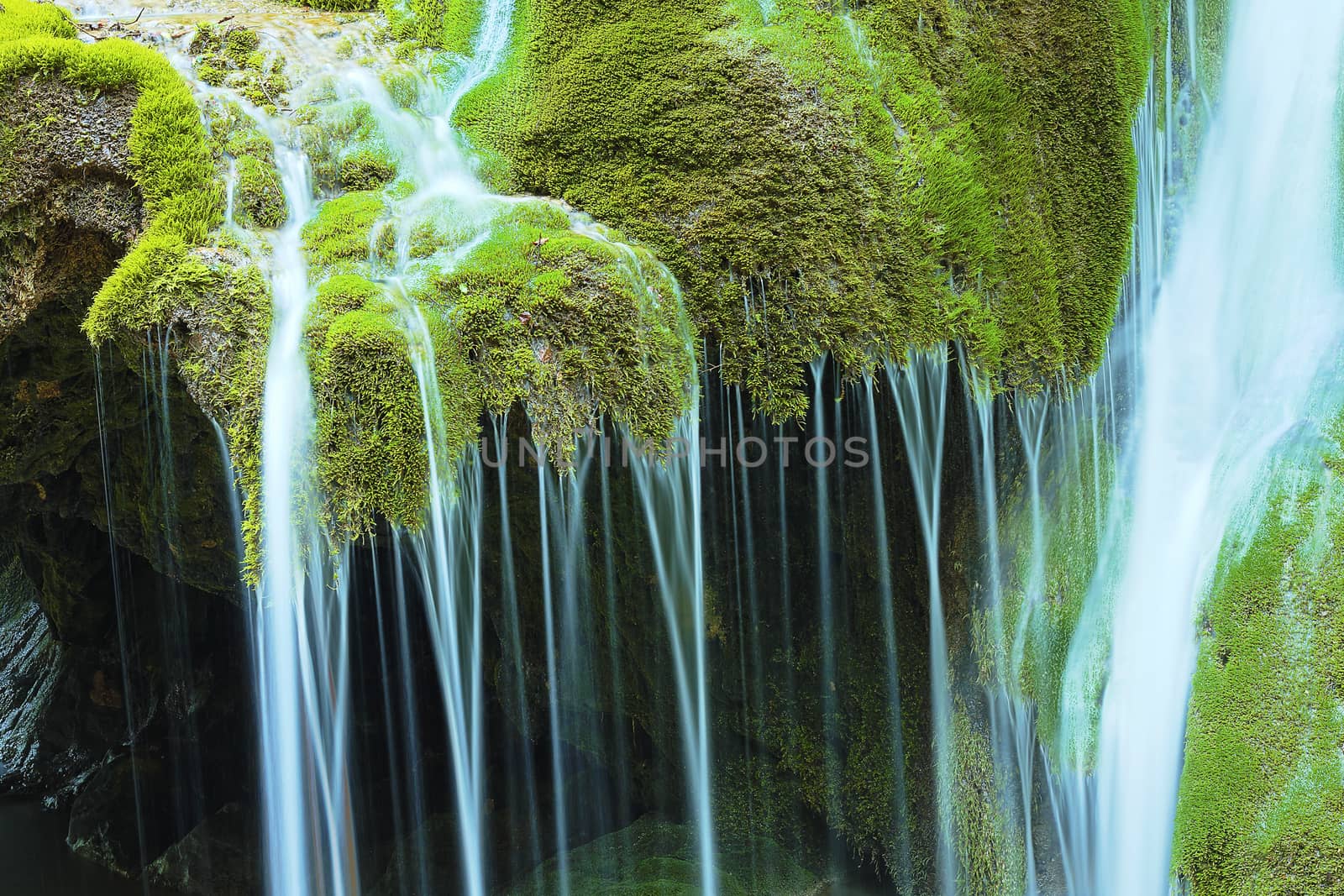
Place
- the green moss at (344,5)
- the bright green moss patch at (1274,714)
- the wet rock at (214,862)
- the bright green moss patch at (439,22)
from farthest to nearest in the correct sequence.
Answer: the wet rock at (214,862) < the green moss at (344,5) < the bright green moss patch at (439,22) < the bright green moss patch at (1274,714)

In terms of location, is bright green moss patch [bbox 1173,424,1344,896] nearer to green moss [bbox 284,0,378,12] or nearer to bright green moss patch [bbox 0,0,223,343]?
bright green moss patch [bbox 0,0,223,343]

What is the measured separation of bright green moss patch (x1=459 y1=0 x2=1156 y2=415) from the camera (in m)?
4.89

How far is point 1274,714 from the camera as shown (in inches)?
182

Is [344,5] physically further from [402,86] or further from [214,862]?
[214,862]

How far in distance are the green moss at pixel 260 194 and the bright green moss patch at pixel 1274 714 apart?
5.12m

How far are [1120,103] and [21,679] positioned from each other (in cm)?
1017

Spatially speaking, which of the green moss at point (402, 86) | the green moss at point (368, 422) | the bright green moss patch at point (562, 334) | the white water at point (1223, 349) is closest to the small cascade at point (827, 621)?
the bright green moss patch at point (562, 334)

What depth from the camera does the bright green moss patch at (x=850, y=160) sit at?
16.0ft

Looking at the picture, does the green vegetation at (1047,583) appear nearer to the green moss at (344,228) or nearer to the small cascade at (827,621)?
the small cascade at (827,621)

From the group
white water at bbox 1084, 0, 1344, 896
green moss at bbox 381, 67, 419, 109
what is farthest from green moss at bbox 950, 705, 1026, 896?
green moss at bbox 381, 67, 419, 109

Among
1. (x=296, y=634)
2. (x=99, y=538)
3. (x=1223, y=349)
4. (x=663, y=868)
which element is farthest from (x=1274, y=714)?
(x=99, y=538)

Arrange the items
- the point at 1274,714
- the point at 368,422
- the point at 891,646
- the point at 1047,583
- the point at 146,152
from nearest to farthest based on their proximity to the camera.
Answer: the point at 368,422 < the point at 146,152 < the point at 1274,714 < the point at 1047,583 < the point at 891,646

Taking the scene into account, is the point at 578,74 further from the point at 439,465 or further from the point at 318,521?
the point at 318,521

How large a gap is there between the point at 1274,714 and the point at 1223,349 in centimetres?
214
